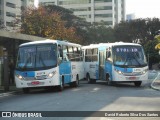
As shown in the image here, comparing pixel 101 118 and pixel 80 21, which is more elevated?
pixel 80 21

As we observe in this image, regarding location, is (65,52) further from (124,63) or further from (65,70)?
(124,63)

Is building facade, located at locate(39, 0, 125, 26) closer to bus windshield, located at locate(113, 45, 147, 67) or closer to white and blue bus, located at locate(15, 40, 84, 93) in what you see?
bus windshield, located at locate(113, 45, 147, 67)

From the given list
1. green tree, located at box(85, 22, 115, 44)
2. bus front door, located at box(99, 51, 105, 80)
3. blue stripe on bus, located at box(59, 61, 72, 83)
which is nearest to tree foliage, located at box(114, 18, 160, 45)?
green tree, located at box(85, 22, 115, 44)

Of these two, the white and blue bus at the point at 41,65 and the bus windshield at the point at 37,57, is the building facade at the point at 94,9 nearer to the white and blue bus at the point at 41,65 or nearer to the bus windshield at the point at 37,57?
the white and blue bus at the point at 41,65

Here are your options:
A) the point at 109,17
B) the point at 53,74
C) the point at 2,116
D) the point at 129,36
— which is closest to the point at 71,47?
the point at 53,74

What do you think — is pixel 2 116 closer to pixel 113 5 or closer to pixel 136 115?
pixel 136 115

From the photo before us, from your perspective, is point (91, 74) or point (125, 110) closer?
point (125, 110)

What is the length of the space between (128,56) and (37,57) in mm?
7109

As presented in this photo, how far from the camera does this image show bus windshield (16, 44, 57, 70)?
22969 mm

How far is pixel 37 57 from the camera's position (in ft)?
76.4

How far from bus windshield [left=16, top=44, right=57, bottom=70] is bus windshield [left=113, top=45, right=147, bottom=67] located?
5.84m

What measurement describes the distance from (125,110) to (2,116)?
4.12m

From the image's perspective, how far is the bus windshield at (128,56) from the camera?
2783 centimetres

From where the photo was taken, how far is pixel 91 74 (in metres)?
34.4
